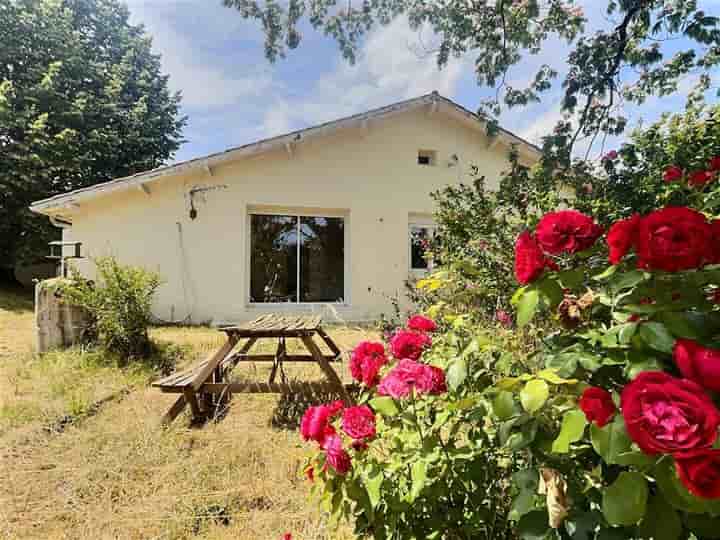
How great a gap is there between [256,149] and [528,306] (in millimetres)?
8180

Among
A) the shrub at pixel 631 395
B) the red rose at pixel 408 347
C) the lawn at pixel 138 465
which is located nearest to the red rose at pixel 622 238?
the shrub at pixel 631 395

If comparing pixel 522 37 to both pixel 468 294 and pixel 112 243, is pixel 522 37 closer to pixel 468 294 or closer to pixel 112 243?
pixel 468 294

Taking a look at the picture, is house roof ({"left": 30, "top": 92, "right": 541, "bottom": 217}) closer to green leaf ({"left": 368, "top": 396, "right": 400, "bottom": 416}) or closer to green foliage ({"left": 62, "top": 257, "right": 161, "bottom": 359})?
green foliage ({"left": 62, "top": 257, "right": 161, "bottom": 359})

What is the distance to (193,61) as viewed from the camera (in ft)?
25.5

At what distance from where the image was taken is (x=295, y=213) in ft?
29.1

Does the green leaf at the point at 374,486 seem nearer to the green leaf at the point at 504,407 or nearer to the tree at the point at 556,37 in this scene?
the green leaf at the point at 504,407

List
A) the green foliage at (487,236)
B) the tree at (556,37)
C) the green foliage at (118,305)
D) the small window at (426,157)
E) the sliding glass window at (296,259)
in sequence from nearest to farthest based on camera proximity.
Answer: the tree at (556,37) → the green foliage at (487,236) → the green foliage at (118,305) → the sliding glass window at (296,259) → the small window at (426,157)

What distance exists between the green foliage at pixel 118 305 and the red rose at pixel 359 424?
453 cm

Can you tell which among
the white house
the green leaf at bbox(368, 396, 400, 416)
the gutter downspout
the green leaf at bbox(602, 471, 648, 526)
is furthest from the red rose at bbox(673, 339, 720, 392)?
the gutter downspout

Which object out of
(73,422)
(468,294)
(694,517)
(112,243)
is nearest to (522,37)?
(468,294)

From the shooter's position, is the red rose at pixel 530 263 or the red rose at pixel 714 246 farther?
the red rose at pixel 530 263

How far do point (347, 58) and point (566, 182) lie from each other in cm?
305

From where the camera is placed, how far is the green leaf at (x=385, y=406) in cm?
130

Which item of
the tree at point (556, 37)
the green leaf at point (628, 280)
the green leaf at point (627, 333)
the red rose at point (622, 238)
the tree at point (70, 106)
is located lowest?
the green leaf at point (627, 333)
